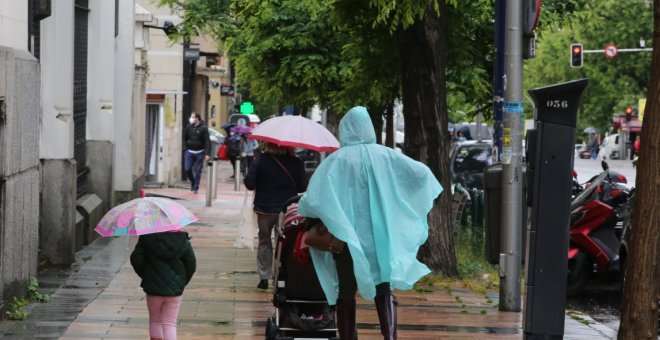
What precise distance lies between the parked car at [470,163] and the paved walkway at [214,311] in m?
11.9

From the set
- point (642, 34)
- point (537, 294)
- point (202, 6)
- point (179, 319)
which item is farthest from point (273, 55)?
point (642, 34)

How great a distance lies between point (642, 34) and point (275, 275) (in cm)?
6523

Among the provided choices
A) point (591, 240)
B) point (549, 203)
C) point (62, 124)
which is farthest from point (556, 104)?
point (62, 124)

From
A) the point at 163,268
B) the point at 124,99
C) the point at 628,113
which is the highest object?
the point at 124,99

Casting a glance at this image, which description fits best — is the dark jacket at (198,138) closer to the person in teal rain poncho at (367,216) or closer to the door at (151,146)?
the door at (151,146)

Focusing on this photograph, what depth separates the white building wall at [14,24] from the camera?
11281 millimetres

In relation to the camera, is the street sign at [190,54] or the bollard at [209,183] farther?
the street sign at [190,54]

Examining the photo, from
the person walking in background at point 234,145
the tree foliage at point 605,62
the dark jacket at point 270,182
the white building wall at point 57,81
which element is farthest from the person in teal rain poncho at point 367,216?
the tree foliage at point 605,62

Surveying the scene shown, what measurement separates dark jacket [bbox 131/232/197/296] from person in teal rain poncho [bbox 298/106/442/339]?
84 cm

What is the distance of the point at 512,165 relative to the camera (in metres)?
13.0

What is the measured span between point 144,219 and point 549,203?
285 cm

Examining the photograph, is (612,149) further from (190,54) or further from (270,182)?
(270,182)

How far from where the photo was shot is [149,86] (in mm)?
38531

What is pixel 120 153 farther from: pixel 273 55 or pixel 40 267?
pixel 40 267
